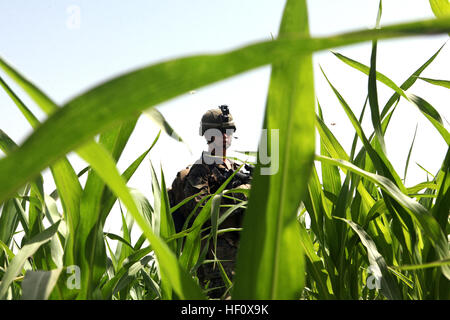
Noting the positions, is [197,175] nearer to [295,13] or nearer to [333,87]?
[333,87]

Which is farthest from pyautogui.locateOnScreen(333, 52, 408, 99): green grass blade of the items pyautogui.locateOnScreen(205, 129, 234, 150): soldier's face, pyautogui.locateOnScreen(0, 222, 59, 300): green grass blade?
pyautogui.locateOnScreen(205, 129, 234, 150): soldier's face

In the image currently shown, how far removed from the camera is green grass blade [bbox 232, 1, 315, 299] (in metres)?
0.23

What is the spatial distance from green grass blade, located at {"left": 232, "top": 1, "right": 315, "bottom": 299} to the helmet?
3.03 meters

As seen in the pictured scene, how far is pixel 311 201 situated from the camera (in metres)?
0.53

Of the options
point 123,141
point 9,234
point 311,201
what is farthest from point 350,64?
point 9,234

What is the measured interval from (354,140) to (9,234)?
598mm

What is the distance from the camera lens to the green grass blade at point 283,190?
0.23 m

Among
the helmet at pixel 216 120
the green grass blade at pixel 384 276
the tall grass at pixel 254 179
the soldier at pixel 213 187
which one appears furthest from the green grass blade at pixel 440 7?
the helmet at pixel 216 120

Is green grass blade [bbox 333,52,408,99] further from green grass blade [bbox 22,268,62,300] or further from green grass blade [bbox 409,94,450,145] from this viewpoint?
green grass blade [bbox 22,268,62,300]

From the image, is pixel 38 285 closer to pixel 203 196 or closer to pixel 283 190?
pixel 283 190

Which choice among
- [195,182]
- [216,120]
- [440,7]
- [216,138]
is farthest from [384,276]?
[216,120]

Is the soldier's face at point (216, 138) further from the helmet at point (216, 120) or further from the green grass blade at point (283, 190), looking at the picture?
the green grass blade at point (283, 190)

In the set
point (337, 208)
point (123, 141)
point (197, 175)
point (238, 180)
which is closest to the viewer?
point (123, 141)

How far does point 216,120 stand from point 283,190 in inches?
122
